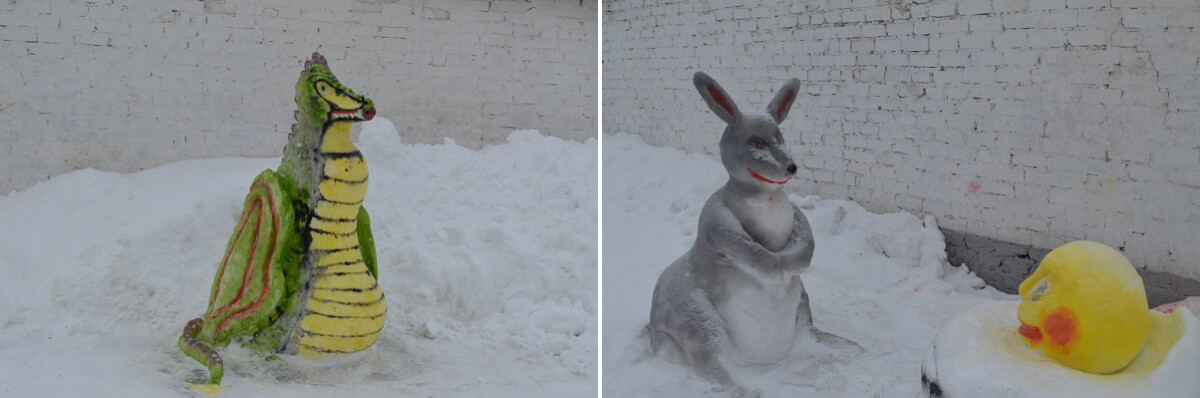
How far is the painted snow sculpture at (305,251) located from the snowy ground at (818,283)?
804mm

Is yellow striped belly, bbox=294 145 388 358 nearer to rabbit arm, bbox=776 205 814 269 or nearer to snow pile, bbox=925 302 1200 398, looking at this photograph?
rabbit arm, bbox=776 205 814 269

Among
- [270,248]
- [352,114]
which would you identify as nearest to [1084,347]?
→ [352,114]

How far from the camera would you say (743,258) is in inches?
101

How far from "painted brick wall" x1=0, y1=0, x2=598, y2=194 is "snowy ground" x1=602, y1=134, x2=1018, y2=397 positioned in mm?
1249

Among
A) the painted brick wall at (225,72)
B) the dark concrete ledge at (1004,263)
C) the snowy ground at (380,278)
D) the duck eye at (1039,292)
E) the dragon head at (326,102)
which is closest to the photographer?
the duck eye at (1039,292)

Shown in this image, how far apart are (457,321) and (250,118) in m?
1.36

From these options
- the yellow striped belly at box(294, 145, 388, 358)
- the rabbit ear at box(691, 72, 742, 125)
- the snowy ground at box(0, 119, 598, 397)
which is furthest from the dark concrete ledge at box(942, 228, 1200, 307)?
the yellow striped belly at box(294, 145, 388, 358)

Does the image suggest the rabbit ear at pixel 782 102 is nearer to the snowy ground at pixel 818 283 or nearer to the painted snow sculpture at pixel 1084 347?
the snowy ground at pixel 818 283

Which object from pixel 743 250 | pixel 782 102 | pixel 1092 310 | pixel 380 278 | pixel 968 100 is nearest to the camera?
pixel 1092 310

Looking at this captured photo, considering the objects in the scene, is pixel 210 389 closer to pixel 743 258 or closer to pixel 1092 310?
pixel 743 258

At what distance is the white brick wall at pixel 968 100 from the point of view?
2.66 meters

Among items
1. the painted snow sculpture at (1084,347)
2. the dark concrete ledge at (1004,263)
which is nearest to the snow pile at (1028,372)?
the painted snow sculpture at (1084,347)

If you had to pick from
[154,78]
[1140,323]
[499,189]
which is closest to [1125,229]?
[1140,323]

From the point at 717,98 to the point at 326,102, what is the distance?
111 cm
